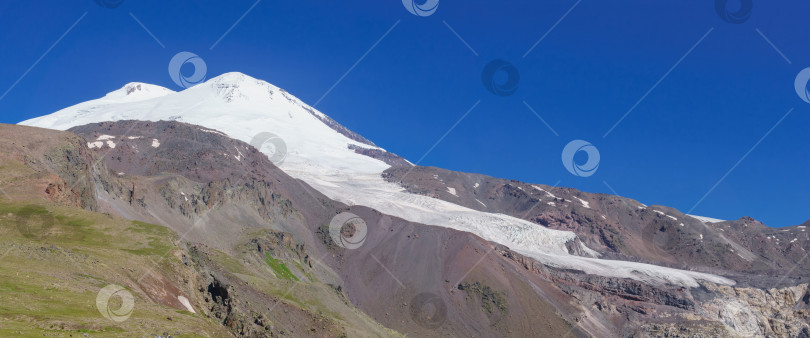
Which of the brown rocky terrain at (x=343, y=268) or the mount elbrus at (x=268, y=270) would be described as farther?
the brown rocky terrain at (x=343, y=268)

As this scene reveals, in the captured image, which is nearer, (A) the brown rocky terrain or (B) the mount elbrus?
(B) the mount elbrus

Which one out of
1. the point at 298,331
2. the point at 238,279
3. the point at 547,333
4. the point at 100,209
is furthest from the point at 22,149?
the point at 547,333

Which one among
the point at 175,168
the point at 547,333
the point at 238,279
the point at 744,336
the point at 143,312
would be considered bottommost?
the point at 143,312

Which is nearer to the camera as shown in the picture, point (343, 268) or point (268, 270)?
point (268, 270)

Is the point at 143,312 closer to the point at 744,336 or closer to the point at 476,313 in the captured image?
the point at 476,313

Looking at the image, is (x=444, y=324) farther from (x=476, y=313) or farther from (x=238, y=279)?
(x=238, y=279)

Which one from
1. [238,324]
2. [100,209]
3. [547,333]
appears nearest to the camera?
[238,324]

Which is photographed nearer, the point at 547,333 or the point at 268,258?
the point at 268,258

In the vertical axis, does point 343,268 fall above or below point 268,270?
above

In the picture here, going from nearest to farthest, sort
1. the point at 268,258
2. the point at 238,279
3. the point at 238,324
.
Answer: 1. the point at 238,324
2. the point at 238,279
3. the point at 268,258

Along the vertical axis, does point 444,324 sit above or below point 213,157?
below

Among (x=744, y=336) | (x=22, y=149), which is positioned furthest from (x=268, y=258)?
(x=744, y=336)
